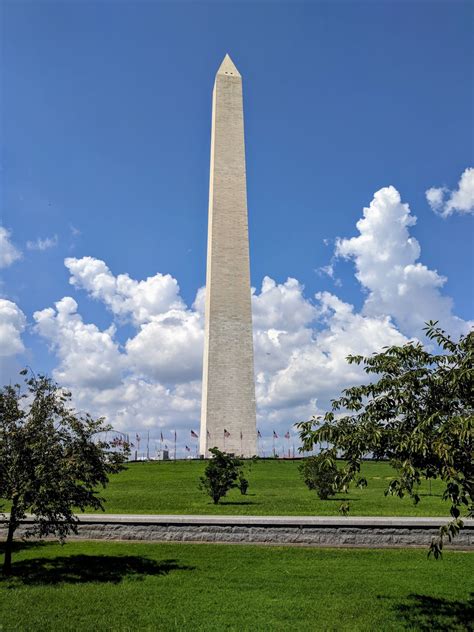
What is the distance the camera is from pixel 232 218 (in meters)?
52.4

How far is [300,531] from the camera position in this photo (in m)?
13.8

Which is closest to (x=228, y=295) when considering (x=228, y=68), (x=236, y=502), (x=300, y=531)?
(x=228, y=68)

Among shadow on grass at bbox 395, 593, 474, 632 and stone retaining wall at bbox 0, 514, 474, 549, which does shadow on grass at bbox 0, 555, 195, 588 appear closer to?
stone retaining wall at bbox 0, 514, 474, 549

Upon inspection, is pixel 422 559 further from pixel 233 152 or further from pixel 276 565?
pixel 233 152

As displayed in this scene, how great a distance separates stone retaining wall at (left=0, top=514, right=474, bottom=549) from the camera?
13.7m

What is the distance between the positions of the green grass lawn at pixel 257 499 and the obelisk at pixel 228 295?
452 inches

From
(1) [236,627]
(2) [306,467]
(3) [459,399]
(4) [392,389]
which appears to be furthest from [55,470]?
(2) [306,467]

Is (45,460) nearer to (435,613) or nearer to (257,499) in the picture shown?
(435,613)

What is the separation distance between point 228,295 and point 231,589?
41.2 m

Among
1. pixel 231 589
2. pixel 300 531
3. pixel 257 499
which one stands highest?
pixel 300 531

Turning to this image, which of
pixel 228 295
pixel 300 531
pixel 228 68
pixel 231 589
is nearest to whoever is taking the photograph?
pixel 231 589

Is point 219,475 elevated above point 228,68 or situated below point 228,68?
below

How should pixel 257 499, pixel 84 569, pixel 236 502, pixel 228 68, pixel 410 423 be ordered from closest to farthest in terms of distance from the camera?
pixel 410 423 → pixel 84 569 → pixel 236 502 → pixel 257 499 → pixel 228 68

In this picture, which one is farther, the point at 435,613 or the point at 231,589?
the point at 231,589
